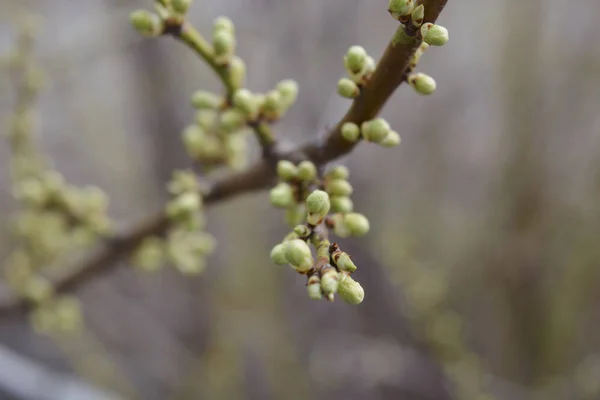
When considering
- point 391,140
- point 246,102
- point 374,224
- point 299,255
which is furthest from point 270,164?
point 374,224

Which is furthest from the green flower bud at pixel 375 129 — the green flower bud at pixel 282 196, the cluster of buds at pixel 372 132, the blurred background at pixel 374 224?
the blurred background at pixel 374 224

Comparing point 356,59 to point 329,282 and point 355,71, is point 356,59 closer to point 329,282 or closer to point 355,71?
point 355,71

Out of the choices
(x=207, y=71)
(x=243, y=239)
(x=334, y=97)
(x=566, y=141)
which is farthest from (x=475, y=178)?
(x=334, y=97)

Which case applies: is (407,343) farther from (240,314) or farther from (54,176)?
(54,176)

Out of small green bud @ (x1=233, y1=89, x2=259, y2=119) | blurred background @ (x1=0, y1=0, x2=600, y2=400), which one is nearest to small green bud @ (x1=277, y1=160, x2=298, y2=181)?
small green bud @ (x1=233, y1=89, x2=259, y2=119)

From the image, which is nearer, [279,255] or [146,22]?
[279,255]
